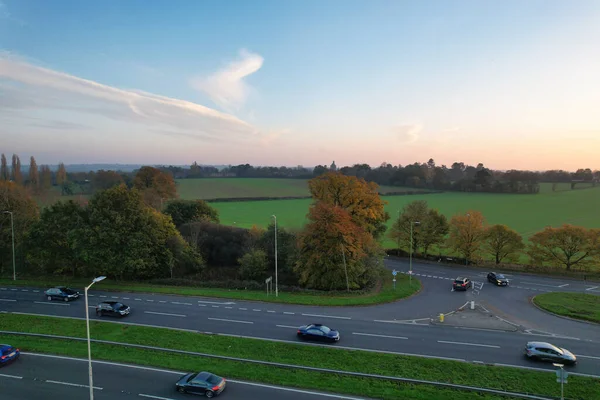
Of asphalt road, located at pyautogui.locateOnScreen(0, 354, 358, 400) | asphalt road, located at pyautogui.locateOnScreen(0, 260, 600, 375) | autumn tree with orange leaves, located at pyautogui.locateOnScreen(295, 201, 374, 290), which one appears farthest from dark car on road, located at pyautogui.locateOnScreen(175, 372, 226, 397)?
autumn tree with orange leaves, located at pyautogui.locateOnScreen(295, 201, 374, 290)

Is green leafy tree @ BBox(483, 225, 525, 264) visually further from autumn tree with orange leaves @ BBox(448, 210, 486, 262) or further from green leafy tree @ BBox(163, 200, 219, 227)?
green leafy tree @ BBox(163, 200, 219, 227)

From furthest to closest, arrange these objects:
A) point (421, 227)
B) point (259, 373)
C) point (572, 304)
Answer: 1. point (421, 227)
2. point (572, 304)
3. point (259, 373)

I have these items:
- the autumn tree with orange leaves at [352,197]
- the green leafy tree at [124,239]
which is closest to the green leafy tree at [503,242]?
the autumn tree with orange leaves at [352,197]

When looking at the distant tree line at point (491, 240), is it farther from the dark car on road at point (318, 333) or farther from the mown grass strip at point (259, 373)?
the mown grass strip at point (259, 373)

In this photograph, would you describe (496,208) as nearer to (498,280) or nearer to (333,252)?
(498,280)

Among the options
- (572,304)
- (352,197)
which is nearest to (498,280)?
(572,304)

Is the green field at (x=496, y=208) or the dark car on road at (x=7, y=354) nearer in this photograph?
the dark car on road at (x=7, y=354)
